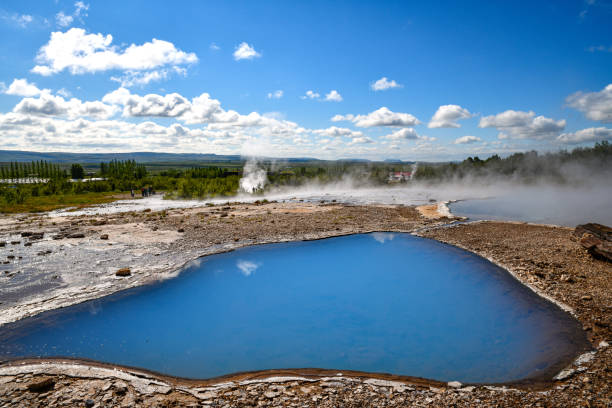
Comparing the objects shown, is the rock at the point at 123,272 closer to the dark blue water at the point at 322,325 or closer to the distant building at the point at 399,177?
the dark blue water at the point at 322,325

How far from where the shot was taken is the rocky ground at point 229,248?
24.1 ft

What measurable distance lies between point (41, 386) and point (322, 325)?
7.96m

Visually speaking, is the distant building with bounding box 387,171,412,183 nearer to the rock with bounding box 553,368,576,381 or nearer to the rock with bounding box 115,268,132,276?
the rock with bounding box 115,268,132,276

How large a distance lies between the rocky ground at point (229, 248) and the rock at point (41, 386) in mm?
23

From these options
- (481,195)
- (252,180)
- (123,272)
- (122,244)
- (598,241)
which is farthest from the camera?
(252,180)

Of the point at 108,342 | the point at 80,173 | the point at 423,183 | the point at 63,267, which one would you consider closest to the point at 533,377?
the point at 108,342

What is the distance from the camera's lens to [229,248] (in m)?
21.4

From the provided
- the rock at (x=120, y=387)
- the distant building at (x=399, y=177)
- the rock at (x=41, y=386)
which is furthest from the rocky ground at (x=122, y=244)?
the distant building at (x=399, y=177)

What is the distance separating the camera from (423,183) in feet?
287

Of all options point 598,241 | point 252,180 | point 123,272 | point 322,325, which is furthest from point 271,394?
point 252,180

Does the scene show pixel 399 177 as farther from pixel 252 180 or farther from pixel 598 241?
pixel 598 241

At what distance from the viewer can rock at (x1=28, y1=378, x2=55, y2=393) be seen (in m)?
7.54

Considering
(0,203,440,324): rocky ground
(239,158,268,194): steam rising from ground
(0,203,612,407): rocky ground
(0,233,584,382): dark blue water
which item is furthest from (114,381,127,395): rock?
(239,158,268,194): steam rising from ground

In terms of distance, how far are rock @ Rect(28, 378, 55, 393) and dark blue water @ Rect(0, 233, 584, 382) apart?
173cm
